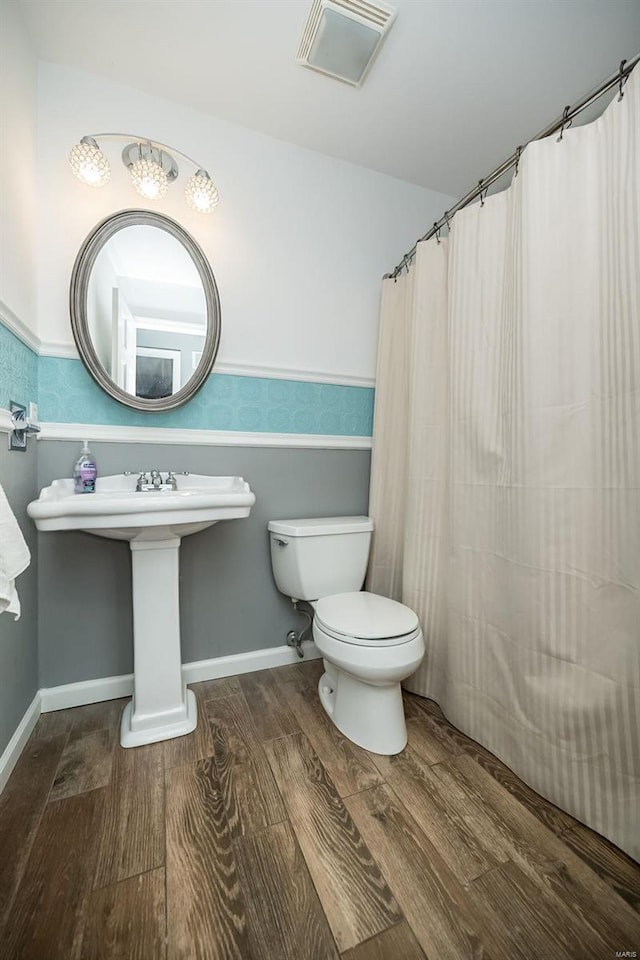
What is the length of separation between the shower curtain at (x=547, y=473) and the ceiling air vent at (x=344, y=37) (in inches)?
24.2

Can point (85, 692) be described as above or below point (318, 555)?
below

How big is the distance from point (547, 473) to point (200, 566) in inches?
51.5

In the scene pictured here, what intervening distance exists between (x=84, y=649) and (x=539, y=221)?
205cm

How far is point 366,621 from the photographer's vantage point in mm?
1225

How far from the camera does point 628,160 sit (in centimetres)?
85

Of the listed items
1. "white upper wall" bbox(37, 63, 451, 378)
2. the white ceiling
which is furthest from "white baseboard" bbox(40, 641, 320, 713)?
the white ceiling

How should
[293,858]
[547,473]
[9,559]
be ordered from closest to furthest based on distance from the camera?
1. [9,559]
2. [293,858]
3. [547,473]

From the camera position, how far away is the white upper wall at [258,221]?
1338mm

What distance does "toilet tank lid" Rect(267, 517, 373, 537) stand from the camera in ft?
4.91

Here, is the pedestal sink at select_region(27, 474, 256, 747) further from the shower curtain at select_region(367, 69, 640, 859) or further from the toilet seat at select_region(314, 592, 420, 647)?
the shower curtain at select_region(367, 69, 640, 859)

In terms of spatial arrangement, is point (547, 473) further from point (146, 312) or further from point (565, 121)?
point (146, 312)

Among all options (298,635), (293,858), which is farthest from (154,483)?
(293,858)

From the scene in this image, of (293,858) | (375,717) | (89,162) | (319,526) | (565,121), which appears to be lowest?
(293,858)

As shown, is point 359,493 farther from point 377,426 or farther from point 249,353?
point 249,353
